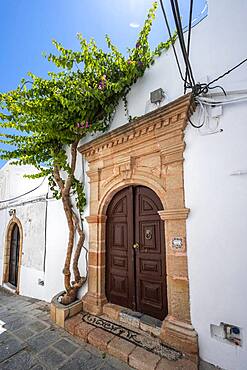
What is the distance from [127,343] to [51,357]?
1024mm

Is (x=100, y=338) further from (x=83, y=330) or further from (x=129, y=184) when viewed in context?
(x=129, y=184)

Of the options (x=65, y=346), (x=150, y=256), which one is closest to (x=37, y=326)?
(x=65, y=346)

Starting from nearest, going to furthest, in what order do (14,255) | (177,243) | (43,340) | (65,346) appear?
(177,243)
(65,346)
(43,340)
(14,255)

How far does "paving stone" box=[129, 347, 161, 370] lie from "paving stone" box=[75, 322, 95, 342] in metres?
0.84

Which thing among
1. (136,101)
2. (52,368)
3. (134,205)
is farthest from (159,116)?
(52,368)

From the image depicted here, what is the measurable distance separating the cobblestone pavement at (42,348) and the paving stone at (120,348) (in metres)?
0.06

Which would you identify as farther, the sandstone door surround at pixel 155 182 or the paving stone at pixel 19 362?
the sandstone door surround at pixel 155 182

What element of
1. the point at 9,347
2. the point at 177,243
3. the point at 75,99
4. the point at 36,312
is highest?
the point at 75,99

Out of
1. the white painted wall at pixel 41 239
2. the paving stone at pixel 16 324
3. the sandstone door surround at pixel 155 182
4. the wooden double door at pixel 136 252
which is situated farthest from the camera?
the white painted wall at pixel 41 239

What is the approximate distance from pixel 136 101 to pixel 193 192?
2.05 meters

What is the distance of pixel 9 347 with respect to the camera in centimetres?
281

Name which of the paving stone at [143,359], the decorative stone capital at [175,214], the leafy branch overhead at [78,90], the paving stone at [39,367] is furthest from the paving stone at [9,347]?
the leafy branch overhead at [78,90]

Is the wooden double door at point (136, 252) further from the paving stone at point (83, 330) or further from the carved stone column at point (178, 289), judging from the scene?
the paving stone at point (83, 330)

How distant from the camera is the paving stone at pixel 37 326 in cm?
329
